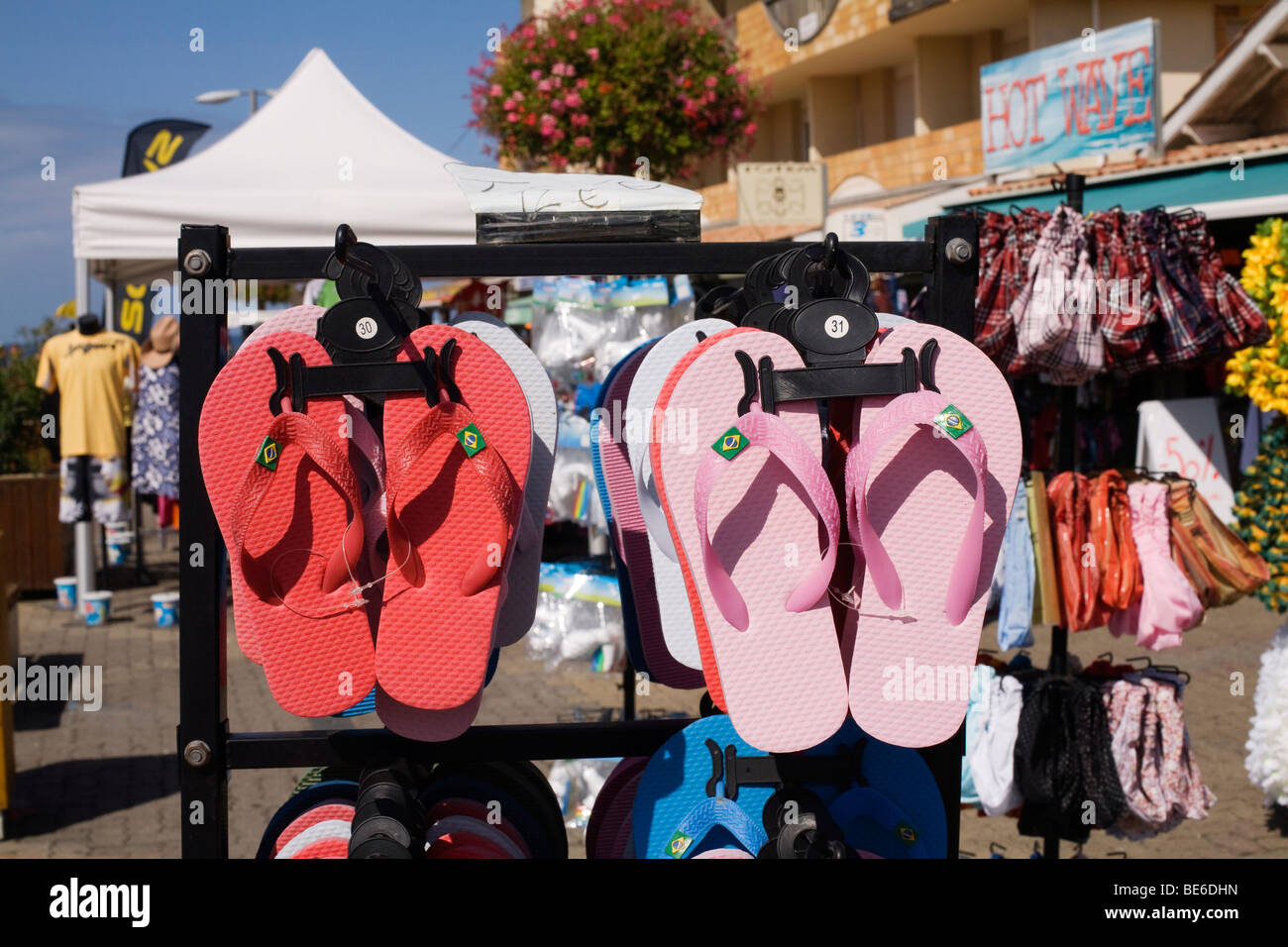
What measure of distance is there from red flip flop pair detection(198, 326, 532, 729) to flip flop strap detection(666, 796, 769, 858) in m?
0.36

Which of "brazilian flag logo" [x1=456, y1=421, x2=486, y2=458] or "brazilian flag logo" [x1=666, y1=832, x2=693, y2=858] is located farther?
"brazilian flag logo" [x1=666, y1=832, x2=693, y2=858]

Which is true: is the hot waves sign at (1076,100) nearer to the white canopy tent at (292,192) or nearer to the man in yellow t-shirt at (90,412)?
the white canopy tent at (292,192)

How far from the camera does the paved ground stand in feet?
12.6

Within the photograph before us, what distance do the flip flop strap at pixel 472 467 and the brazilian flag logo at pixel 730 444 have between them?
0.26 metres

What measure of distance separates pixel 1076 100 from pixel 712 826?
9.04m

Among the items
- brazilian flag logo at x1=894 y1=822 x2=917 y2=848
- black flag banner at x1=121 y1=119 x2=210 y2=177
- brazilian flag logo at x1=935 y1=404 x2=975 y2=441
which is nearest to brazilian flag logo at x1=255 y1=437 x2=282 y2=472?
brazilian flag logo at x1=935 y1=404 x2=975 y2=441

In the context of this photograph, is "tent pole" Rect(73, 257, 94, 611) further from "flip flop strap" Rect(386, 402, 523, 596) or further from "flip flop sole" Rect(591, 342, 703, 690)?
"flip flop strap" Rect(386, 402, 523, 596)

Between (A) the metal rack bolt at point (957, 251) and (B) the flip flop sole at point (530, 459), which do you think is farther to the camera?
(A) the metal rack bolt at point (957, 251)

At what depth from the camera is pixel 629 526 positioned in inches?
66.8

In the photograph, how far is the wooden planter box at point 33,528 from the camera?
316 inches

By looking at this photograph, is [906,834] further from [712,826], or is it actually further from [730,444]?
[730,444]

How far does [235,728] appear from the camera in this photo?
5000 millimetres

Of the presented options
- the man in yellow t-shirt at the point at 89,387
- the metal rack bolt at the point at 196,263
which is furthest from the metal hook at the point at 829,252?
the man in yellow t-shirt at the point at 89,387
